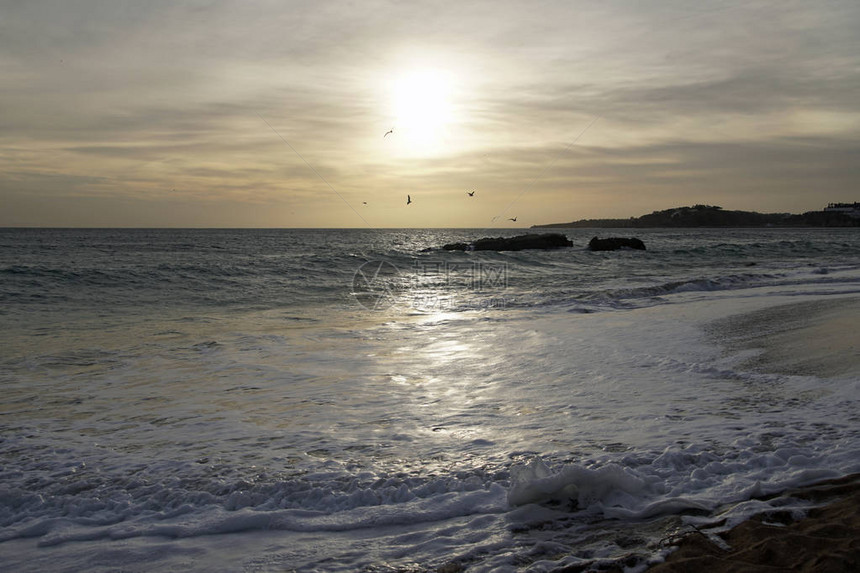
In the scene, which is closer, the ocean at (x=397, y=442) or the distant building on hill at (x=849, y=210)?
the ocean at (x=397, y=442)

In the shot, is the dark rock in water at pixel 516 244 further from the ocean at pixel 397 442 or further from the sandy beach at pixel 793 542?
the sandy beach at pixel 793 542

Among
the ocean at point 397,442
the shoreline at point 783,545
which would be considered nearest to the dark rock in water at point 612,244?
the ocean at point 397,442

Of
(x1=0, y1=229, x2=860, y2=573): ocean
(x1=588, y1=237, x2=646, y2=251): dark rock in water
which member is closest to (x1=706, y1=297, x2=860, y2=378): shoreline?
(x1=0, y1=229, x2=860, y2=573): ocean

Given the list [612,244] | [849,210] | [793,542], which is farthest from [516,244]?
[849,210]

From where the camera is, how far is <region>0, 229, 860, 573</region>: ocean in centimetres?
370

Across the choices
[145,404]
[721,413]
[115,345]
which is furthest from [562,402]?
[115,345]

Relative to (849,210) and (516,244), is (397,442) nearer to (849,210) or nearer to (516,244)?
(516,244)

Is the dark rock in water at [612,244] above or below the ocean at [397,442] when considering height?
above

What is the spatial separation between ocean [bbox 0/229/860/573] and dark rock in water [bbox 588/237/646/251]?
1287 inches

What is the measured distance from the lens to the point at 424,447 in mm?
5195

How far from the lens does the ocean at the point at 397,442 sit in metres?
3.70

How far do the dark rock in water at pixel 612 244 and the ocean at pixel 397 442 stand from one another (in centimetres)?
3270

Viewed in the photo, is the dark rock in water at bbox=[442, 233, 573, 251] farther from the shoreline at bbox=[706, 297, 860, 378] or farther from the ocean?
the ocean

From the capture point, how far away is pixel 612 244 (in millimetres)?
45031
